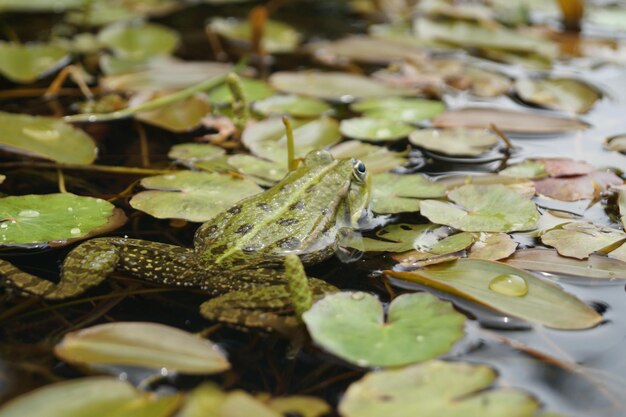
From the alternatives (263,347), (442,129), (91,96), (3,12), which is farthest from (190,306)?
(3,12)

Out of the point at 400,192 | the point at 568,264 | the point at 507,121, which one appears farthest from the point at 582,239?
the point at 507,121

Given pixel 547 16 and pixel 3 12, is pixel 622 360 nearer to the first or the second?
pixel 547 16

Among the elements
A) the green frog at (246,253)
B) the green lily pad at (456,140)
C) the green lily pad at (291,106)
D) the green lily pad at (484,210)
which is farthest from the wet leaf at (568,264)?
the green lily pad at (291,106)

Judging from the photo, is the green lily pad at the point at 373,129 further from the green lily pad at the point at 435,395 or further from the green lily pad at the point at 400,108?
the green lily pad at the point at 435,395

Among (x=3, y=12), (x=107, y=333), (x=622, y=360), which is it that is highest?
(x=3, y=12)

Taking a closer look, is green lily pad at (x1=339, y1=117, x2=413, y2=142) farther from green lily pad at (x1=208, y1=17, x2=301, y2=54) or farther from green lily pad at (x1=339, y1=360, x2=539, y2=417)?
green lily pad at (x1=339, y1=360, x2=539, y2=417)

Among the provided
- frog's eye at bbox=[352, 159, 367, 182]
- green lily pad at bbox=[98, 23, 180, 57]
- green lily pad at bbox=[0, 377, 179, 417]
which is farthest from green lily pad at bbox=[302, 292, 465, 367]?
green lily pad at bbox=[98, 23, 180, 57]

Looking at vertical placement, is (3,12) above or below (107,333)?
above
